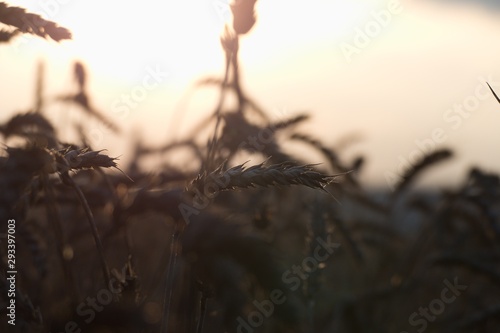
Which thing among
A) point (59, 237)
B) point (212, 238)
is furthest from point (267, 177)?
point (59, 237)

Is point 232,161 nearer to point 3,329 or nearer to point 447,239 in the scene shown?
point 3,329

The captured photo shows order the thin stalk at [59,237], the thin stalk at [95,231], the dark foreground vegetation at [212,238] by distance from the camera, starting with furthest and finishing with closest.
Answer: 1. the thin stalk at [59,237]
2. the thin stalk at [95,231]
3. the dark foreground vegetation at [212,238]

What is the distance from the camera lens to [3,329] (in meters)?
3.16

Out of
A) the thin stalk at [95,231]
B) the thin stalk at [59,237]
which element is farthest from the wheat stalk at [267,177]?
the thin stalk at [59,237]

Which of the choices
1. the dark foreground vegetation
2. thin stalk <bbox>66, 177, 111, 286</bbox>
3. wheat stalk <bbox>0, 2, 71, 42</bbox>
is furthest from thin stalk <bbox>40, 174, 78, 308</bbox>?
wheat stalk <bbox>0, 2, 71, 42</bbox>

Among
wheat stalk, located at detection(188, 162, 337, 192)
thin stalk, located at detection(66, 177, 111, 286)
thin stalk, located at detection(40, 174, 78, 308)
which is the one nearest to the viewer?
Result: wheat stalk, located at detection(188, 162, 337, 192)

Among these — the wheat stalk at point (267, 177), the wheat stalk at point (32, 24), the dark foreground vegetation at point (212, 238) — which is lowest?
the dark foreground vegetation at point (212, 238)

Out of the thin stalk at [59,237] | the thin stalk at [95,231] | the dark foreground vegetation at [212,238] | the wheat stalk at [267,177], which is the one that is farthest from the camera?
the thin stalk at [59,237]

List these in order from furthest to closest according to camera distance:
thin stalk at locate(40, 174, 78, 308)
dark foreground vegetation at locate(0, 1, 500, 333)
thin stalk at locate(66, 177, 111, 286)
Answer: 1. thin stalk at locate(40, 174, 78, 308)
2. thin stalk at locate(66, 177, 111, 286)
3. dark foreground vegetation at locate(0, 1, 500, 333)

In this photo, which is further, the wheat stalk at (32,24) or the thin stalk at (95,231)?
the thin stalk at (95,231)

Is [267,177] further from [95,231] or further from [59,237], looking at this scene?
[59,237]

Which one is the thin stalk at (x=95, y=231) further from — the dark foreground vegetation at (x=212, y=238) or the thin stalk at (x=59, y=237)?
the thin stalk at (x=59, y=237)

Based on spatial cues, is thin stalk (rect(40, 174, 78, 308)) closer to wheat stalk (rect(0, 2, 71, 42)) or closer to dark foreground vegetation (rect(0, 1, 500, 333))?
dark foreground vegetation (rect(0, 1, 500, 333))

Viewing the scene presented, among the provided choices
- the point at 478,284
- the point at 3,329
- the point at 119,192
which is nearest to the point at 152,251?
the point at 3,329
